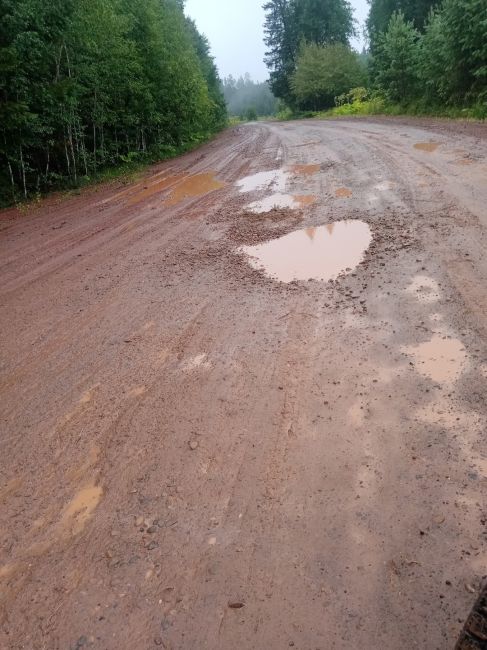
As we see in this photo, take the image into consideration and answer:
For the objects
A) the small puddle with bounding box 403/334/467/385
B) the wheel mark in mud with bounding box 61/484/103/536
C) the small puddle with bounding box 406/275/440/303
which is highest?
the small puddle with bounding box 406/275/440/303

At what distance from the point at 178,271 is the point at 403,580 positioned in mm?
4443

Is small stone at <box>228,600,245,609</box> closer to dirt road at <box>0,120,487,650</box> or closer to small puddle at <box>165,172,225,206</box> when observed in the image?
dirt road at <box>0,120,487,650</box>

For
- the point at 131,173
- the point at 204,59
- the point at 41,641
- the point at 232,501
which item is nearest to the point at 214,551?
the point at 232,501

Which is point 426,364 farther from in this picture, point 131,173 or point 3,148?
point 131,173

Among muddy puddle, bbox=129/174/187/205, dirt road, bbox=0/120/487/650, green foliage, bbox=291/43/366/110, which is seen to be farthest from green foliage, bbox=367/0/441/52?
dirt road, bbox=0/120/487/650

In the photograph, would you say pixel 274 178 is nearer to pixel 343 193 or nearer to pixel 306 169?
pixel 306 169

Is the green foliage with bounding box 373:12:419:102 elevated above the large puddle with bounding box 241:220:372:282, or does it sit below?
above

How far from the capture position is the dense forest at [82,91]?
10.5 m

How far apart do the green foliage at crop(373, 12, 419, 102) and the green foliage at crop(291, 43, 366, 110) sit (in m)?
11.8

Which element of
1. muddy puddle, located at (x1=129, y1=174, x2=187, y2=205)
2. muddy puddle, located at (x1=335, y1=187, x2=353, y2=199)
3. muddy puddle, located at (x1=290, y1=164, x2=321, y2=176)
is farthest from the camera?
muddy puddle, located at (x1=129, y1=174, x2=187, y2=205)

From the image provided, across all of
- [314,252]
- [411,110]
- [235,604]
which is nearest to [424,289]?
[314,252]

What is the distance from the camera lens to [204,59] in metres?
36.9

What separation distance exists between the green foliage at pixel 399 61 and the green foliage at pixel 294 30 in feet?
60.4

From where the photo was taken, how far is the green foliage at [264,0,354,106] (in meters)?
38.2
